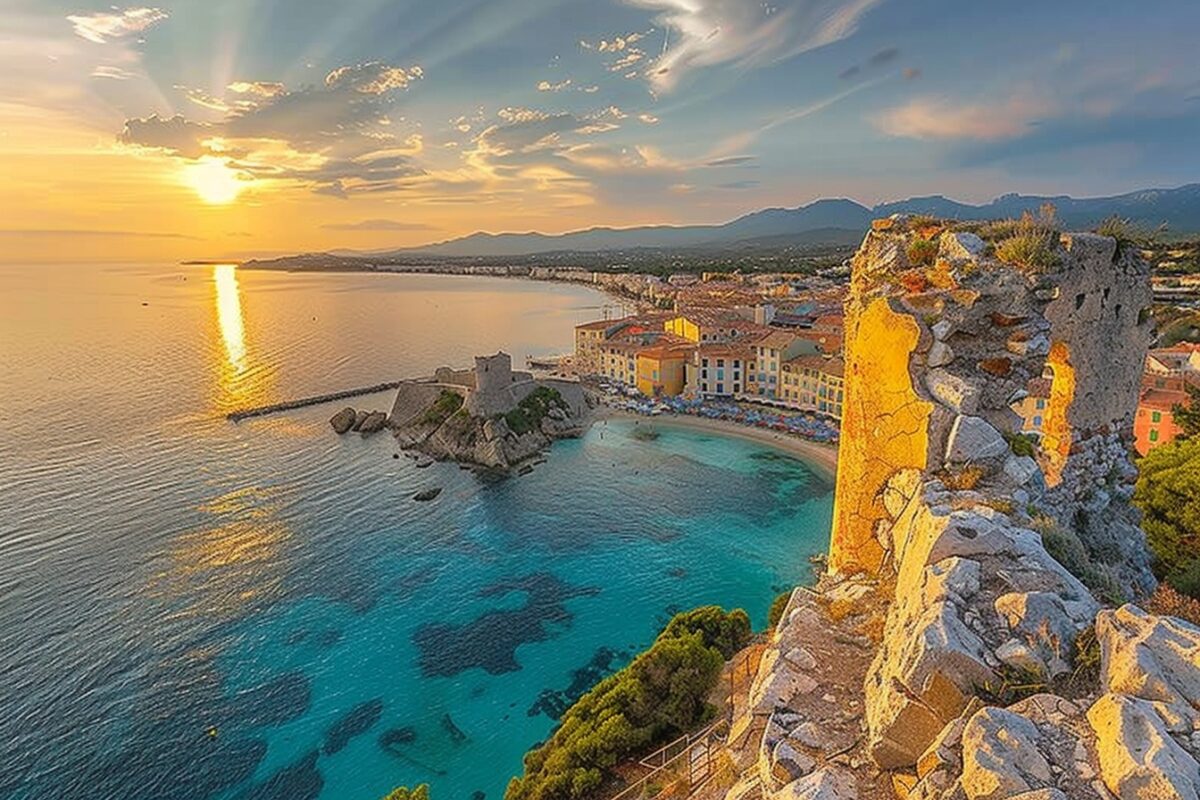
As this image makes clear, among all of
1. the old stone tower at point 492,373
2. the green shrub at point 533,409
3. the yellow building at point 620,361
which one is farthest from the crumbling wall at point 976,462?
the yellow building at point 620,361

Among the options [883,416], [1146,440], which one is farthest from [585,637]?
[1146,440]

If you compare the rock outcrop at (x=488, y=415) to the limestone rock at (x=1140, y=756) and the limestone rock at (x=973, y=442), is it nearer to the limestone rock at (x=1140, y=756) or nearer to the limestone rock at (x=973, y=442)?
the limestone rock at (x=973, y=442)

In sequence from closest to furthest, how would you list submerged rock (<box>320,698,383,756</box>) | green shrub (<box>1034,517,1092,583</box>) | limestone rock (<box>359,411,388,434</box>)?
green shrub (<box>1034,517,1092,583</box>), submerged rock (<box>320,698,383,756</box>), limestone rock (<box>359,411,388,434</box>)

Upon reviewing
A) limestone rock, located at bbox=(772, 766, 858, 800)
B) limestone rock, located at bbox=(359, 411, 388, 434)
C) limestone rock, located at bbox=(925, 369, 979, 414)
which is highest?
limestone rock, located at bbox=(925, 369, 979, 414)

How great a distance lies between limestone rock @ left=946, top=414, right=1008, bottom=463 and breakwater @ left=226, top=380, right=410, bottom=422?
5197 centimetres

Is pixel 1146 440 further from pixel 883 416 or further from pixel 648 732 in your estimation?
pixel 883 416

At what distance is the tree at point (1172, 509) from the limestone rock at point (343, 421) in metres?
44.5

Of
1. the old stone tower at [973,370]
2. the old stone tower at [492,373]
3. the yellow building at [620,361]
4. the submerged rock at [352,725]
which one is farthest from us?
the yellow building at [620,361]

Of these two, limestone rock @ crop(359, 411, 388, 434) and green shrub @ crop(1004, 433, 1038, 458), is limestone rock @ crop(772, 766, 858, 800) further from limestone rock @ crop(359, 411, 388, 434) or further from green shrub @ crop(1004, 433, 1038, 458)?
limestone rock @ crop(359, 411, 388, 434)

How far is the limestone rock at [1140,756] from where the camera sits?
2.66 meters

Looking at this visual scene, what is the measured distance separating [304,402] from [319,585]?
105 feet

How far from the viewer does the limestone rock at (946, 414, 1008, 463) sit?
562 cm

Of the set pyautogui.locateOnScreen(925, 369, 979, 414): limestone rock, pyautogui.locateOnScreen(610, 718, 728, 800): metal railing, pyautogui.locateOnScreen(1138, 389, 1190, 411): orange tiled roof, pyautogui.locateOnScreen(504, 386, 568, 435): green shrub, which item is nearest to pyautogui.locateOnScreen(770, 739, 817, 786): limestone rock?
pyautogui.locateOnScreen(925, 369, 979, 414): limestone rock

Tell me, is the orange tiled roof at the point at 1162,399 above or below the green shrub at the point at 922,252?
below
